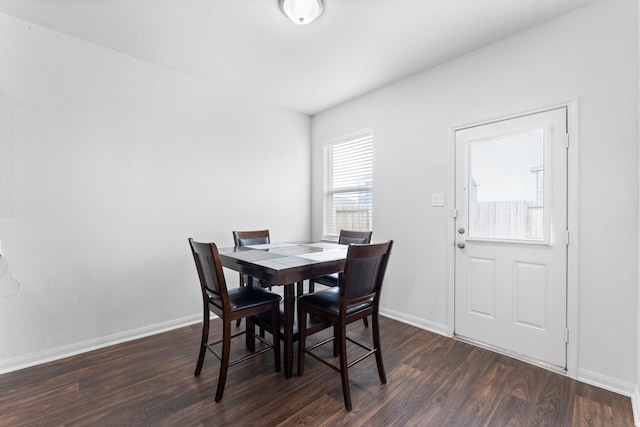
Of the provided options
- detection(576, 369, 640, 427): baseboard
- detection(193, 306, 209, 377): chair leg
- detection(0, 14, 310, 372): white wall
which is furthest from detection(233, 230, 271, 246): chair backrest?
detection(576, 369, 640, 427): baseboard

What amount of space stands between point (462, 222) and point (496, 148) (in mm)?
696

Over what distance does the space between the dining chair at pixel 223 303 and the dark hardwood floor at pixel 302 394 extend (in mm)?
175

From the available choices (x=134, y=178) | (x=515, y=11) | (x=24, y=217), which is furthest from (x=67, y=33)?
(x=515, y=11)

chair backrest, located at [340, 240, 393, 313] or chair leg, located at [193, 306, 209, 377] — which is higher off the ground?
chair backrest, located at [340, 240, 393, 313]

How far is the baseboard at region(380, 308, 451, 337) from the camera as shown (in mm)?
2817

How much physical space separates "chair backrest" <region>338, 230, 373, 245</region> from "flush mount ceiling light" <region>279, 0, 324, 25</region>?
1.94m

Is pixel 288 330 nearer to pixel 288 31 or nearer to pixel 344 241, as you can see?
pixel 344 241

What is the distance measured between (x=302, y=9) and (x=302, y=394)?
258cm

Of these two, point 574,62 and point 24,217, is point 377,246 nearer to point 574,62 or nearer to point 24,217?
point 574,62

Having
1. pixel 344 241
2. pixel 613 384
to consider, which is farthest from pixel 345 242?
pixel 613 384

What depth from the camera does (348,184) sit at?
3887 mm

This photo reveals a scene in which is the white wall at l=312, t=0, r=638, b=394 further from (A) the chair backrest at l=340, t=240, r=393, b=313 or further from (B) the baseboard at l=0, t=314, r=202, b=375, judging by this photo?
(B) the baseboard at l=0, t=314, r=202, b=375

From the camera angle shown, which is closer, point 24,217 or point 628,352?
point 628,352

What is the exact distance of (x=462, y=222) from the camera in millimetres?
2670
